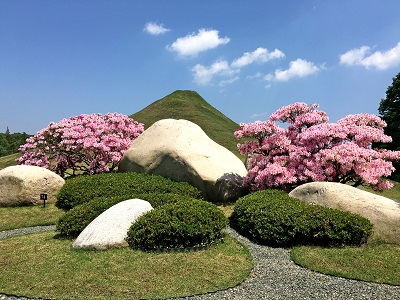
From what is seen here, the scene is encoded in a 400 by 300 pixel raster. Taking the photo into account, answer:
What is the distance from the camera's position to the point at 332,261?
9.02 metres

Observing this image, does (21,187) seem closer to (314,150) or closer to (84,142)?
(84,142)

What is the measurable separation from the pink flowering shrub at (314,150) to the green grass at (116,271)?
5058 mm

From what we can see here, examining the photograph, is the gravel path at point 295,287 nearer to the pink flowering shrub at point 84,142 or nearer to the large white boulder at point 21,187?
the large white boulder at point 21,187

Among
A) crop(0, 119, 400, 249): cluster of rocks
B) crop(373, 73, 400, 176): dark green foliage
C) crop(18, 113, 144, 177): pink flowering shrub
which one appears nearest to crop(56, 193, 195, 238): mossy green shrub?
crop(0, 119, 400, 249): cluster of rocks

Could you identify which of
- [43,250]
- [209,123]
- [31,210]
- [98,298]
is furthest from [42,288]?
[209,123]

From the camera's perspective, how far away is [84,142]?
19203mm

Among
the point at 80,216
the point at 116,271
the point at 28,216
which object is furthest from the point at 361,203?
the point at 28,216

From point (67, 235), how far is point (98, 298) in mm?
4816

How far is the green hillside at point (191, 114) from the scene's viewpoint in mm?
55025

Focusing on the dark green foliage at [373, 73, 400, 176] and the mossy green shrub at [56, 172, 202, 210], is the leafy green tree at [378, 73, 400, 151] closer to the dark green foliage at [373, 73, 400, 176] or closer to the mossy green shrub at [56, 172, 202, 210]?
the dark green foliage at [373, 73, 400, 176]

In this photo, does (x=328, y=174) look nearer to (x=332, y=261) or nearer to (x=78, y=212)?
(x=332, y=261)

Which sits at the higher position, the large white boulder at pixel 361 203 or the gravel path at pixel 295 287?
the large white boulder at pixel 361 203

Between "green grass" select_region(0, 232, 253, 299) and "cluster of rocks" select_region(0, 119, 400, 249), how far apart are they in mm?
1450

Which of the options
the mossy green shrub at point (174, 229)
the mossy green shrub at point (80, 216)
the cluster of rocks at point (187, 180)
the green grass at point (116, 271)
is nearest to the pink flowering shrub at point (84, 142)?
the cluster of rocks at point (187, 180)
